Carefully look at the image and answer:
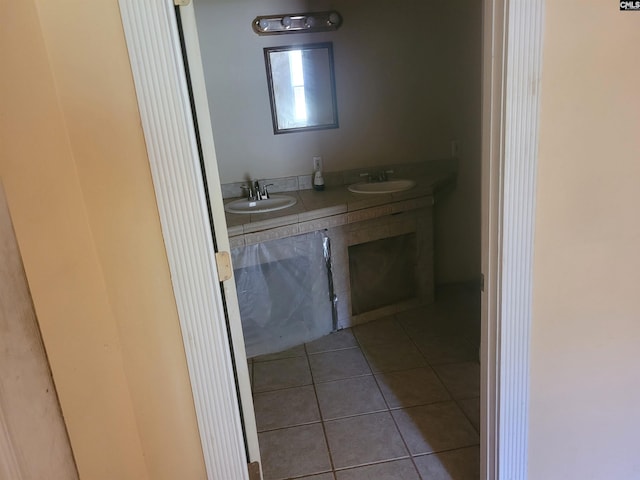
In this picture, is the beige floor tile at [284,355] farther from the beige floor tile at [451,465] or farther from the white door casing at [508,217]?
the white door casing at [508,217]

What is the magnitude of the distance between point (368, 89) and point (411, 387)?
1.97 m

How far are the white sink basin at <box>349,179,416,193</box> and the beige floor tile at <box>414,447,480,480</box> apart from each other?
1659mm

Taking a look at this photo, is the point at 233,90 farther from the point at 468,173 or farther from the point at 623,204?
the point at 623,204

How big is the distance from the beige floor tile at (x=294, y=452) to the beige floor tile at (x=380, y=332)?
0.83m

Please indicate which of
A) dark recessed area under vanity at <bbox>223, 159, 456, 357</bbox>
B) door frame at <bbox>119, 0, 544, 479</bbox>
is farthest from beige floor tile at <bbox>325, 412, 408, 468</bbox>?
dark recessed area under vanity at <bbox>223, 159, 456, 357</bbox>

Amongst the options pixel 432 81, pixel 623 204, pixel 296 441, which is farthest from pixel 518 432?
pixel 432 81

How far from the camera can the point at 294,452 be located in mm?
2055

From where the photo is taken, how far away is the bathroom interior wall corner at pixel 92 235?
3.22ft

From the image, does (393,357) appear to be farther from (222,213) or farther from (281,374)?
(222,213)

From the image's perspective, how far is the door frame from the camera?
1.05 metres

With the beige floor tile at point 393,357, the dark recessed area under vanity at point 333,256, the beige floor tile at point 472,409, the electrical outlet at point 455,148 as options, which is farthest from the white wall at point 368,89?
the beige floor tile at point 472,409

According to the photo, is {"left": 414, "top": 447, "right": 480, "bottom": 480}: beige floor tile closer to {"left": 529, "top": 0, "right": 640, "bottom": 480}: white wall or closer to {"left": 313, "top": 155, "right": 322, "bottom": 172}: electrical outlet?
{"left": 529, "top": 0, "right": 640, "bottom": 480}: white wall

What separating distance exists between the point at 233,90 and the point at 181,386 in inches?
87.7

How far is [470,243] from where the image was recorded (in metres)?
3.47
